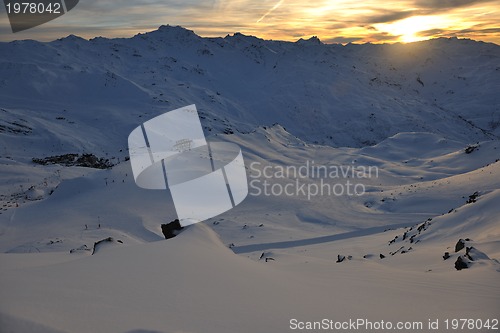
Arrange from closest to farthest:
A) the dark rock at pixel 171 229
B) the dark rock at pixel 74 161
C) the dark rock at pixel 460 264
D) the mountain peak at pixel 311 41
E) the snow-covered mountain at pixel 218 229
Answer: the snow-covered mountain at pixel 218 229, the dark rock at pixel 460 264, the dark rock at pixel 171 229, the dark rock at pixel 74 161, the mountain peak at pixel 311 41

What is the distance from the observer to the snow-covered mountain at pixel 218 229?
3119 millimetres

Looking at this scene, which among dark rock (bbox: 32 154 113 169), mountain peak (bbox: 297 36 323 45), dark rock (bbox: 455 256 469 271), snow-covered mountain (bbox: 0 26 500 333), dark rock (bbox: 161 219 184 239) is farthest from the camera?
mountain peak (bbox: 297 36 323 45)

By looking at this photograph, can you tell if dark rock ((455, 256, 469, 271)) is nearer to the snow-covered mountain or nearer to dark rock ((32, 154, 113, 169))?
the snow-covered mountain

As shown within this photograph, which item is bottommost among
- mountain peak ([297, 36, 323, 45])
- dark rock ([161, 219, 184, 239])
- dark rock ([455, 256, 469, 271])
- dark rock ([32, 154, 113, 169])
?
dark rock ([32, 154, 113, 169])

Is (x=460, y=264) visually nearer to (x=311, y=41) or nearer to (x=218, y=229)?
(x=218, y=229)

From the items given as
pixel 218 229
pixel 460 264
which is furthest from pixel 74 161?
pixel 460 264

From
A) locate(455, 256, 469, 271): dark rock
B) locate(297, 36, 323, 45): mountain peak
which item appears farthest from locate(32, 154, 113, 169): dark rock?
locate(297, 36, 323, 45): mountain peak

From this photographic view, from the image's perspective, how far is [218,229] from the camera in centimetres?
1230

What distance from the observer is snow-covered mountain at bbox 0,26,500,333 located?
312 centimetres

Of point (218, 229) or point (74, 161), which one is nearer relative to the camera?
point (218, 229)

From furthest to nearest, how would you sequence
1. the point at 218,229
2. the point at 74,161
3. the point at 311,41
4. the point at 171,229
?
the point at 311,41, the point at 74,161, the point at 218,229, the point at 171,229

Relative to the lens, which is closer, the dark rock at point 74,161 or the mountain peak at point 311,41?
the dark rock at point 74,161

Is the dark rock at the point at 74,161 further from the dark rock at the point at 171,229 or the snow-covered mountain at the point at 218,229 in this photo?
the dark rock at the point at 171,229

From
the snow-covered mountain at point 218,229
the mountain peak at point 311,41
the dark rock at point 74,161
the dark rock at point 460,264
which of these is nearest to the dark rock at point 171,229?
the snow-covered mountain at point 218,229
